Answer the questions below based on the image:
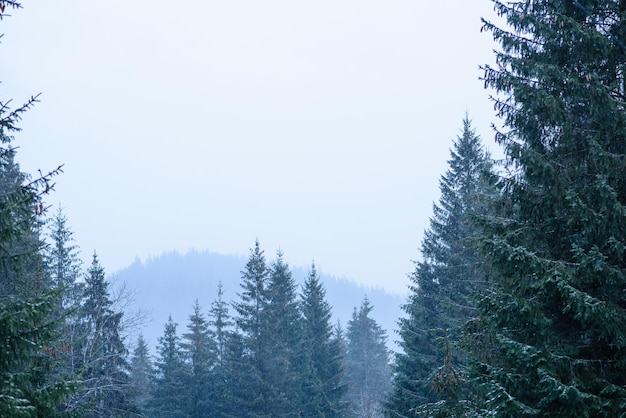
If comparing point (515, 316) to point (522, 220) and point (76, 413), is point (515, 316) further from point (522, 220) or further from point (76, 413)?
point (76, 413)

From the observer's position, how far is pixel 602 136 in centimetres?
849

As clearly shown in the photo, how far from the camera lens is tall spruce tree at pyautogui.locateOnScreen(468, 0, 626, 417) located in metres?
7.52

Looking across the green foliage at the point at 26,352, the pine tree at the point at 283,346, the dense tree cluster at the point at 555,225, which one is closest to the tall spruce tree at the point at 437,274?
the pine tree at the point at 283,346

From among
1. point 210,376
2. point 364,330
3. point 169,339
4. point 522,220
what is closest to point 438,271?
point 522,220

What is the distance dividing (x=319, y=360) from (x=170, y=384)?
1094 cm

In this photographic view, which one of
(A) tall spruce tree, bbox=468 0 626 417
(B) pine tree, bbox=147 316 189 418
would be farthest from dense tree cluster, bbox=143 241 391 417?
(A) tall spruce tree, bbox=468 0 626 417

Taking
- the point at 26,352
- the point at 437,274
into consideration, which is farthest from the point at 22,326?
the point at 437,274

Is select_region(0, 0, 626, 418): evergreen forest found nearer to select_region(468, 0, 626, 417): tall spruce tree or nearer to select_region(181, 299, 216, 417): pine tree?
select_region(468, 0, 626, 417): tall spruce tree

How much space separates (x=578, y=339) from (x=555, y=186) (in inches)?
92.0

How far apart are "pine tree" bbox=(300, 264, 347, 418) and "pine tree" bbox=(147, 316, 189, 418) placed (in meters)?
8.69

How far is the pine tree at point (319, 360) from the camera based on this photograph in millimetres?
36156

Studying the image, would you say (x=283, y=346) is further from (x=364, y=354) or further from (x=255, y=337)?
(x=364, y=354)

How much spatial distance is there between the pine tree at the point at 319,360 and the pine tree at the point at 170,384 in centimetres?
869

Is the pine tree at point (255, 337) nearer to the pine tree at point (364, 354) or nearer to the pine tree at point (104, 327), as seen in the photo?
the pine tree at point (104, 327)
